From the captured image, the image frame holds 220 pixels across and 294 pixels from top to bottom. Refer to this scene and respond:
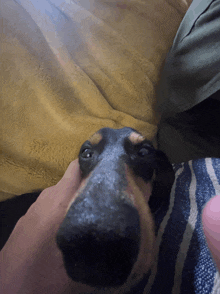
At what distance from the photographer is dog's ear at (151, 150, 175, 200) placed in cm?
27

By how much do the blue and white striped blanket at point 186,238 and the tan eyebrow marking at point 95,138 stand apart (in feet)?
0.45

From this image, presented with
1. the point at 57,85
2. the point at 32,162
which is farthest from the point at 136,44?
the point at 32,162

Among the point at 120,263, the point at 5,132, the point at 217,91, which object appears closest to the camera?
the point at 120,263

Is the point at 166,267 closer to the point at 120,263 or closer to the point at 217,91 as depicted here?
the point at 120,263

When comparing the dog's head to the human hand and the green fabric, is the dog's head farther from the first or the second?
the green fabric

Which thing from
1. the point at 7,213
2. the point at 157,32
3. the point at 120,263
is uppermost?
the point at 157,32

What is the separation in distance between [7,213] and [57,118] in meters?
0.15

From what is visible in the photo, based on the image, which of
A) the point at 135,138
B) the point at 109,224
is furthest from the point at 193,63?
the point at 109,224

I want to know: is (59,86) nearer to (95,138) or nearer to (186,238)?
(95,138)

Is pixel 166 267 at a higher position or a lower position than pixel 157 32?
lower

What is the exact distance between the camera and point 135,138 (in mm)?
258

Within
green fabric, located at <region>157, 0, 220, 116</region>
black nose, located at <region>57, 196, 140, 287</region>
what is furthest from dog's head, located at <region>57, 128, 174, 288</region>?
green fabric, located at <region>157, 0, 220, 116</region>

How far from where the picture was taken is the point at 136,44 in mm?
353

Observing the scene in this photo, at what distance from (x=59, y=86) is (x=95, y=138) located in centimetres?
10
